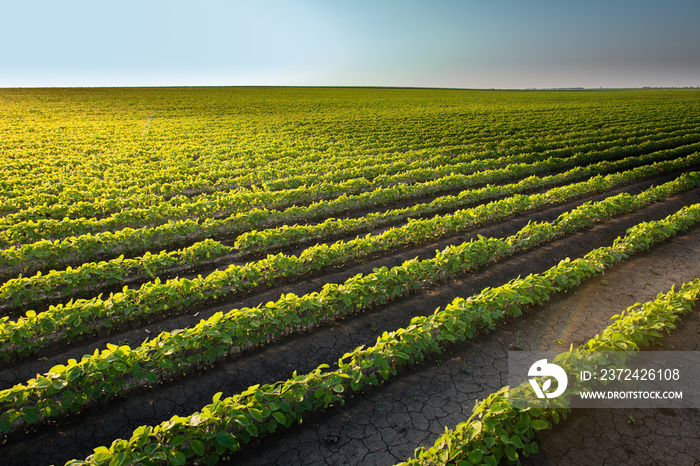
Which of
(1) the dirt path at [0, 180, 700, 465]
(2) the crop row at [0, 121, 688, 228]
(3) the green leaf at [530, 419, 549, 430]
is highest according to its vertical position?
(2) the crop row at [0, 121, 688, 228]

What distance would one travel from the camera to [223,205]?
11500 millimetres

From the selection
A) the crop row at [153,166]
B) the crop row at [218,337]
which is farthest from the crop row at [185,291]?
the crop row at [153,166]

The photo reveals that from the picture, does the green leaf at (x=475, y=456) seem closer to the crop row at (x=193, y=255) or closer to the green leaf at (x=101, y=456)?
the green leaf at (x=101, y=456)

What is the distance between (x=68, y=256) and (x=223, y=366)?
194 inches

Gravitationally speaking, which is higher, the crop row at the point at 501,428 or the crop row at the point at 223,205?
the crop row at the point at 223,205

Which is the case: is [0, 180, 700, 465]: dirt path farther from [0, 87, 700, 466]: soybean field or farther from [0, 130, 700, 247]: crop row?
[0, 130, 700, 247]: crop row

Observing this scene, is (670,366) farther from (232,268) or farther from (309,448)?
(232,268)

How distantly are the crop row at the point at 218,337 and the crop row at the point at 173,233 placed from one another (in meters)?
3.33

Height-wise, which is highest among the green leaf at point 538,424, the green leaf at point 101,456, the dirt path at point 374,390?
the green leaf at point 101,456

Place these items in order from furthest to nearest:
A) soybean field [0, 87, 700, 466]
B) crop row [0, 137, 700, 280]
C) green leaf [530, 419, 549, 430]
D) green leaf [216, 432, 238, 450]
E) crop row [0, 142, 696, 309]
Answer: crop row [0, 137, 700, 280] < crop row [0, 142, 696, 309] < soybean field [0, 87, 700, 466] < green leaf [530, 419, 549, 430] < green leaf [216, 432, 238, 450]

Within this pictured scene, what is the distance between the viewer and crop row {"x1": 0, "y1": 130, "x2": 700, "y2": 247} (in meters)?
9.00

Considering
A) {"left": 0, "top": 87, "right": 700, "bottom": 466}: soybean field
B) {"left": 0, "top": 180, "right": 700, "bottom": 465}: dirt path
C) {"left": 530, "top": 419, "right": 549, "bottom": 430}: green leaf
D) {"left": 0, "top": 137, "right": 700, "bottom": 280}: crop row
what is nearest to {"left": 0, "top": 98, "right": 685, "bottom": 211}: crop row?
{"left": 0, "top": 87, "right": 700, "bottom": 466}: soybean field

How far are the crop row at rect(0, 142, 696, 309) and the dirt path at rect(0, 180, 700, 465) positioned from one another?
151 centimetres

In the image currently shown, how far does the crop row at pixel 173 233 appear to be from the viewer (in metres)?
7.56
